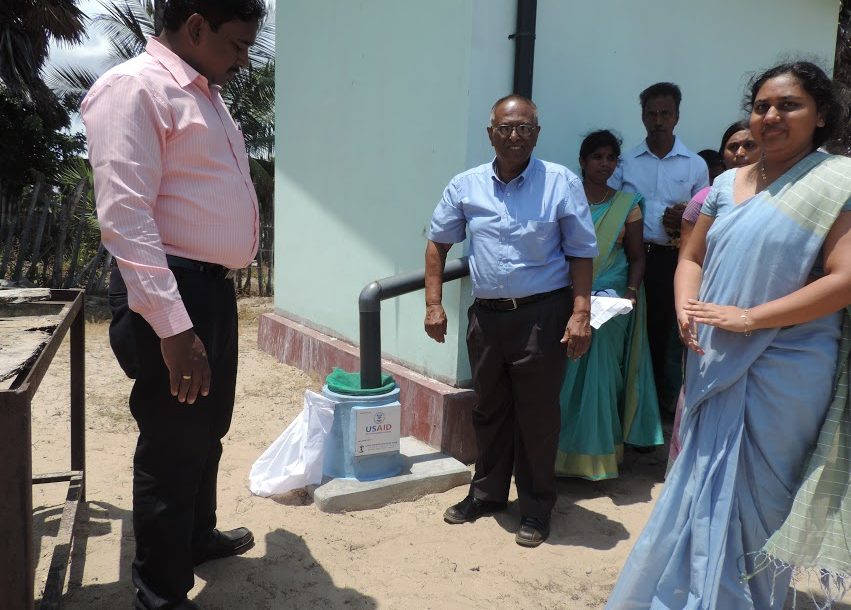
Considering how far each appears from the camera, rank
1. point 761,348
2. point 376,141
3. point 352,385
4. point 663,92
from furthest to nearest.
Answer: point 376,141 → point 663,92 → point 352,385 → point 761,348

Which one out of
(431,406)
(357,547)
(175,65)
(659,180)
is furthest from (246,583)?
(659,180)

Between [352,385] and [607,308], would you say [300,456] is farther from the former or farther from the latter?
[607,308]

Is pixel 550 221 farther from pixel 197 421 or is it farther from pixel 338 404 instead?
pixel 197 421

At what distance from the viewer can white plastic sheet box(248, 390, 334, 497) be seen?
3.43 m

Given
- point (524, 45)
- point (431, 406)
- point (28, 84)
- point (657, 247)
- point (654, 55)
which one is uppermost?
point (28, 84)

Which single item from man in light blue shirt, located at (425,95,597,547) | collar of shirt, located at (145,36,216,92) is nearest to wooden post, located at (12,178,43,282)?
man in light blue shirt, located at (425,95,597,547)

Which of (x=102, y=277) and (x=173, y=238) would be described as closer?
(x=173, y=238)

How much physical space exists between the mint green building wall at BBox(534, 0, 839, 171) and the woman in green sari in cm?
50

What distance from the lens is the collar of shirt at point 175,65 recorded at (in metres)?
2.02

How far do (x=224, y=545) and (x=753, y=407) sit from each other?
1.97 m

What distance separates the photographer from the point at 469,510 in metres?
3.29

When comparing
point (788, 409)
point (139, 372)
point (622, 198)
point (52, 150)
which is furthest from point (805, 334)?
point (52, 150)

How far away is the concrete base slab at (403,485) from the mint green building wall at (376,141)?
1.56 feet

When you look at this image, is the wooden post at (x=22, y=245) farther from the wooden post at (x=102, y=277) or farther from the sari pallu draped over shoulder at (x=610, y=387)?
the sari pallu draped over shoulder at (x=610, y=387)
